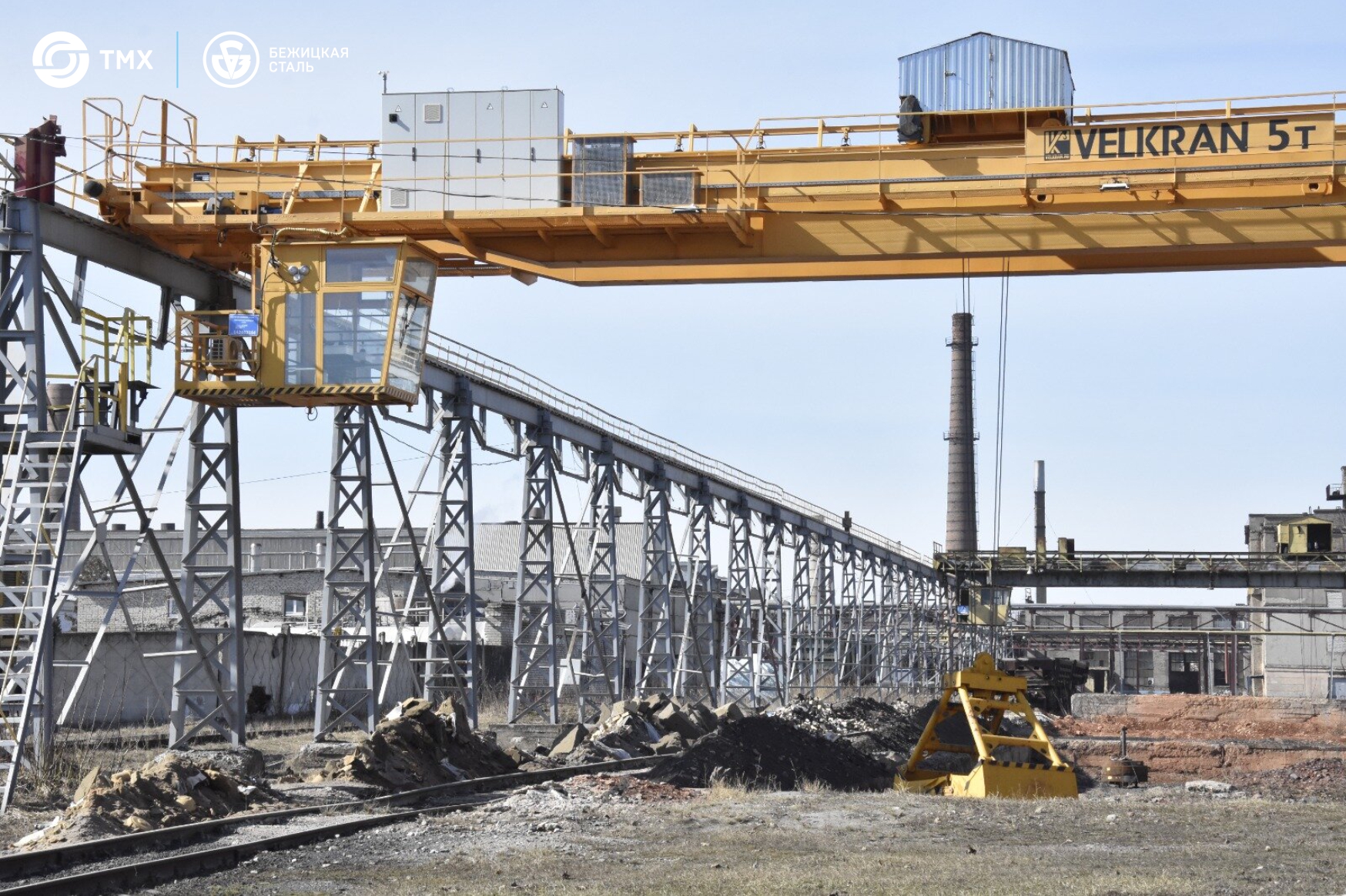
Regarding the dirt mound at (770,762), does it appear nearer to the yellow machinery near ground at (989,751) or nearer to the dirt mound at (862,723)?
the yellow machinery near ground at (989,751)

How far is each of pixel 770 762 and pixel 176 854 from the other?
12.2m

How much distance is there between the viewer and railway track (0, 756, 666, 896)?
10.4 m

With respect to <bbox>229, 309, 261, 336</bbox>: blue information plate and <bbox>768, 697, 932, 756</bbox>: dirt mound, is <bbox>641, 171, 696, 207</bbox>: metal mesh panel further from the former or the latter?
<bbox>768, 697, 932, 756</bbox>: dirt mound

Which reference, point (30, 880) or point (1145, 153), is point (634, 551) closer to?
point (1145, 153)

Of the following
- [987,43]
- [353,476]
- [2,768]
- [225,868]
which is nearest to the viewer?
[225,868]

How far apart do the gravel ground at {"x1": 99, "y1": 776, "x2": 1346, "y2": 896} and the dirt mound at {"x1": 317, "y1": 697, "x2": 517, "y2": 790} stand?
6.26ft

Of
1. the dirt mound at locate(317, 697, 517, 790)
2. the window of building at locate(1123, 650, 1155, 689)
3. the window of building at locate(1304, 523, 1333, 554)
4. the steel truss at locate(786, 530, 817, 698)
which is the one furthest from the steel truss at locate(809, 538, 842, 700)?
the window of building at locate(1123, 650, 1155, 689)

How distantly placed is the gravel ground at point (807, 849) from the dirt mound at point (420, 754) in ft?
6.26

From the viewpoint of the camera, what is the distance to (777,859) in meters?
12.2

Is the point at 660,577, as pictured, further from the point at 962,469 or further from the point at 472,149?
the point at 962,469

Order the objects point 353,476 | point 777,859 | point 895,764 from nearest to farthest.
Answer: point 777,859 → point 353,476 → point 895,764

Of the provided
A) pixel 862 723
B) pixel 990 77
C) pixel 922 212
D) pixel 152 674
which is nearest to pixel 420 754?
pixel 922 212

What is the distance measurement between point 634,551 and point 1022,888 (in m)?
53.7

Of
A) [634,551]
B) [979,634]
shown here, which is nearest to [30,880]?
[634,551]
